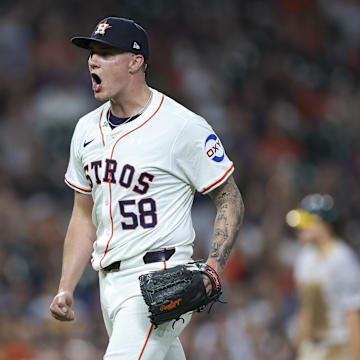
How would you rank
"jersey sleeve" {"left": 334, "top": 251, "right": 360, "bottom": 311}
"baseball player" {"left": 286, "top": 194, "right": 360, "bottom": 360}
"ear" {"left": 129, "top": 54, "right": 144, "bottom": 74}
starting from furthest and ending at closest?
"baseball player" {"left": 286, "top": 194, "right": 360, "bottom": 360}, "jersey sleeve" {"left": 334, "top": 251, "right": 360, "bottom": 311}, "ear" {"left": 129, "top": 54, "right": 144, "bottom": 74}

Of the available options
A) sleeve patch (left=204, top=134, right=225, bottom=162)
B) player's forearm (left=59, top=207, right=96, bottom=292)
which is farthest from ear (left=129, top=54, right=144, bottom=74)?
player's forearm (left=59, top=207, right=96, bottom=292)

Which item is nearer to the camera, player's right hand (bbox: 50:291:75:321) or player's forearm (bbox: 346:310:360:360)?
player's right hand (bbox: 50:291:75:321)

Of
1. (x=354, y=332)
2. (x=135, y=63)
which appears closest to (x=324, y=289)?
(x=354, y=332)

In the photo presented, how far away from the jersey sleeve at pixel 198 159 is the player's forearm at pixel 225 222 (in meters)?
0.07

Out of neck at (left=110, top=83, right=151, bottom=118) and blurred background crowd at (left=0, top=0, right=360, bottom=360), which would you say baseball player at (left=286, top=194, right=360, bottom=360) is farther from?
neck at (left=110, top=83, right=151, bottom=118)

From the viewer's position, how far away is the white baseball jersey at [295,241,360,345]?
20.7 feet

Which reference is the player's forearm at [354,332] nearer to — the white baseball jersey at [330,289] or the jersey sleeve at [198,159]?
the white baseball jersey at [330,289]

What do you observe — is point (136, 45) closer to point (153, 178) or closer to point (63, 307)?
point (153, 178)

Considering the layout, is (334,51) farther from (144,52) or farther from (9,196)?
(144,52)

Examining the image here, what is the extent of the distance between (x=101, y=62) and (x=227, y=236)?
0.96 m

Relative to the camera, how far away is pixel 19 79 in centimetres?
1020

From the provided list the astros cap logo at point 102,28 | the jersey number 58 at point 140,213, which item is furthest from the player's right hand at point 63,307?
the astros cap logo at point 102,28

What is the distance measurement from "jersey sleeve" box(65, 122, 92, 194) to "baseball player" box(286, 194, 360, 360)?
2.79 metres

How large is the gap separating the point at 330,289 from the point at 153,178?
297cm
